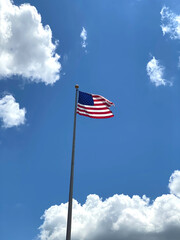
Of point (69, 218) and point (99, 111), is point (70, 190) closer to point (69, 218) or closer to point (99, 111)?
point (69, 218)

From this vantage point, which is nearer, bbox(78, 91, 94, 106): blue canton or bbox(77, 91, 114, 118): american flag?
bbox(77, 91, 114, 118): american flag

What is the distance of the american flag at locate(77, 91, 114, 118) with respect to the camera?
26.4 m

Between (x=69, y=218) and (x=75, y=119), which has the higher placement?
(x=75, y=119)

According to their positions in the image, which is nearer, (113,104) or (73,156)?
(73,156)

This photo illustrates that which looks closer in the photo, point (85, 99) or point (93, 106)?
A: point (93, 106)

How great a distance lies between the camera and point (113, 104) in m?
27.8

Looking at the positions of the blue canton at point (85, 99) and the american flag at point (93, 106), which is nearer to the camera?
the american flag at point (93, 106)

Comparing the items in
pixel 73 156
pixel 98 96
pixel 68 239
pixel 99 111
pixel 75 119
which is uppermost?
pixel 98 96

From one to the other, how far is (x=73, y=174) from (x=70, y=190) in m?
1.26

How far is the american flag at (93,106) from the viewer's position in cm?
2644

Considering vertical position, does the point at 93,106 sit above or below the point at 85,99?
below

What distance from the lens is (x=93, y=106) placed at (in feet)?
88.6

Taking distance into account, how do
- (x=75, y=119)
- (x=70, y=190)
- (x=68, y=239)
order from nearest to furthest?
(x=68, y=239)
(x=70, y=190)
(x=75, y=119)

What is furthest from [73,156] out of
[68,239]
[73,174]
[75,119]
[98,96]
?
[98,96]
